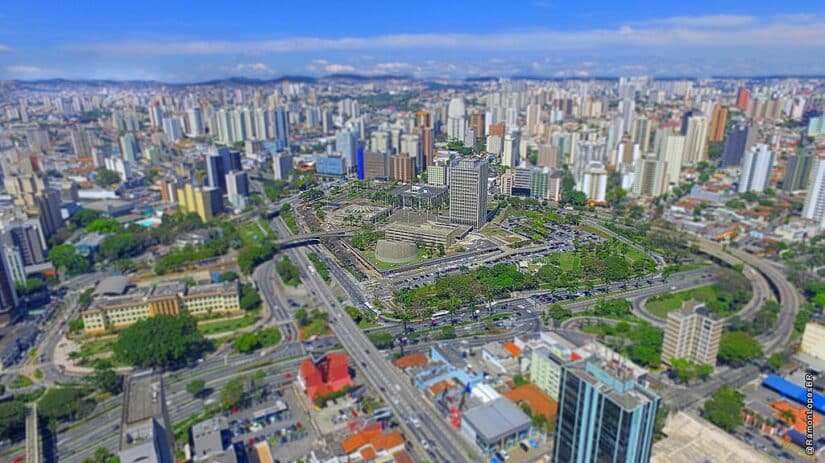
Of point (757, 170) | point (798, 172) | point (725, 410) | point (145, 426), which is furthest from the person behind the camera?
point (757, 170)

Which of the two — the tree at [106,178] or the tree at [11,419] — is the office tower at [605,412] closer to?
the tree at [11,419]

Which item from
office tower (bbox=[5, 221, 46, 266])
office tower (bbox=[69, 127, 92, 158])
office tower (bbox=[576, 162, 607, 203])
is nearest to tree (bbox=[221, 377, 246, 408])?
office tower (bbox=[5, 221, 46, 266])

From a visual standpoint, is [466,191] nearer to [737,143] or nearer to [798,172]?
[798,172]

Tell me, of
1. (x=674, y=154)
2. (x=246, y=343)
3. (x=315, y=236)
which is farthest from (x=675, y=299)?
(x=674, y=154)

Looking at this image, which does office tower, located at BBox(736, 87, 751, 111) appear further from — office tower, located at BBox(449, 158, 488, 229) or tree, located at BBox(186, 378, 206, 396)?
tree, located at BBox(186, 378, 206, 396)

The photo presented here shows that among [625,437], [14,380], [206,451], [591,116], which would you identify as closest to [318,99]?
[591,116]

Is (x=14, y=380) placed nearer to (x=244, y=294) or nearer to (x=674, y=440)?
(x=244, y=294)
